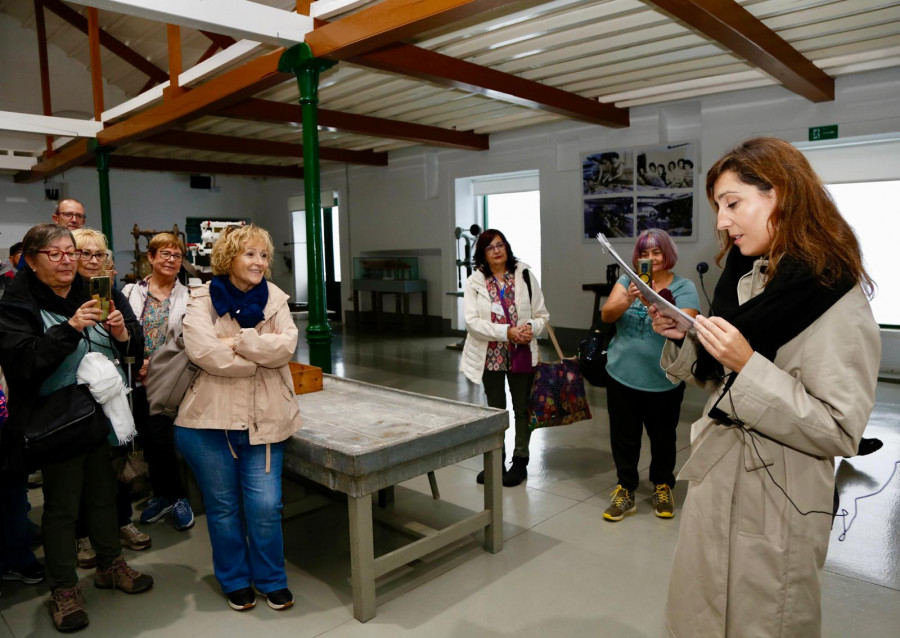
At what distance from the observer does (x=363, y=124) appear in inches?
330

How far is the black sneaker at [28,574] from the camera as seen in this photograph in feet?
9.64

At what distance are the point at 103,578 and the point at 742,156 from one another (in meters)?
3.02

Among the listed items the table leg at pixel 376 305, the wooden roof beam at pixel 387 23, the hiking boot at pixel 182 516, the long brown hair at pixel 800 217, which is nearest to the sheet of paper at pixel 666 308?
the long brown hair at pixel 800 217

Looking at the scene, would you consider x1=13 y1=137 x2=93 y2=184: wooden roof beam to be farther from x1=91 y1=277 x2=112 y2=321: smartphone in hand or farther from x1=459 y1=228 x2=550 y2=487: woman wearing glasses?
x1=91 y1=277 x2=112 y2=321: smartphone in hand

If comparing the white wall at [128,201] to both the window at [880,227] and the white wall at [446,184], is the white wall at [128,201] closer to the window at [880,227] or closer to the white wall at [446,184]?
the white wall at [446,184]

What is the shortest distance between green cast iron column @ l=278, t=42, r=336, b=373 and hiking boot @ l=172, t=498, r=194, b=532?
5.71 feet

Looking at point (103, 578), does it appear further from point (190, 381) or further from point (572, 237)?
point (572, 237)

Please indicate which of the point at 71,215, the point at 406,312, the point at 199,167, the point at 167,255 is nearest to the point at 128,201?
the point at 199,167

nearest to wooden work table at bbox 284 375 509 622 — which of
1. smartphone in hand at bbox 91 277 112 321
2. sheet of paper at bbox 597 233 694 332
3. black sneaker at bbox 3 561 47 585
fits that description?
smartphone in hand at bbox 91 277 112 321

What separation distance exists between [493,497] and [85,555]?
200 cm

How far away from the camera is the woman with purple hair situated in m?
3.35

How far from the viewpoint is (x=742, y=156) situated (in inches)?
54.9

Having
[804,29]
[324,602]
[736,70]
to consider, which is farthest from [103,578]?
[736,70]

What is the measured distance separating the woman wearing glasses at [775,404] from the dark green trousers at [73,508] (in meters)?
2.28
